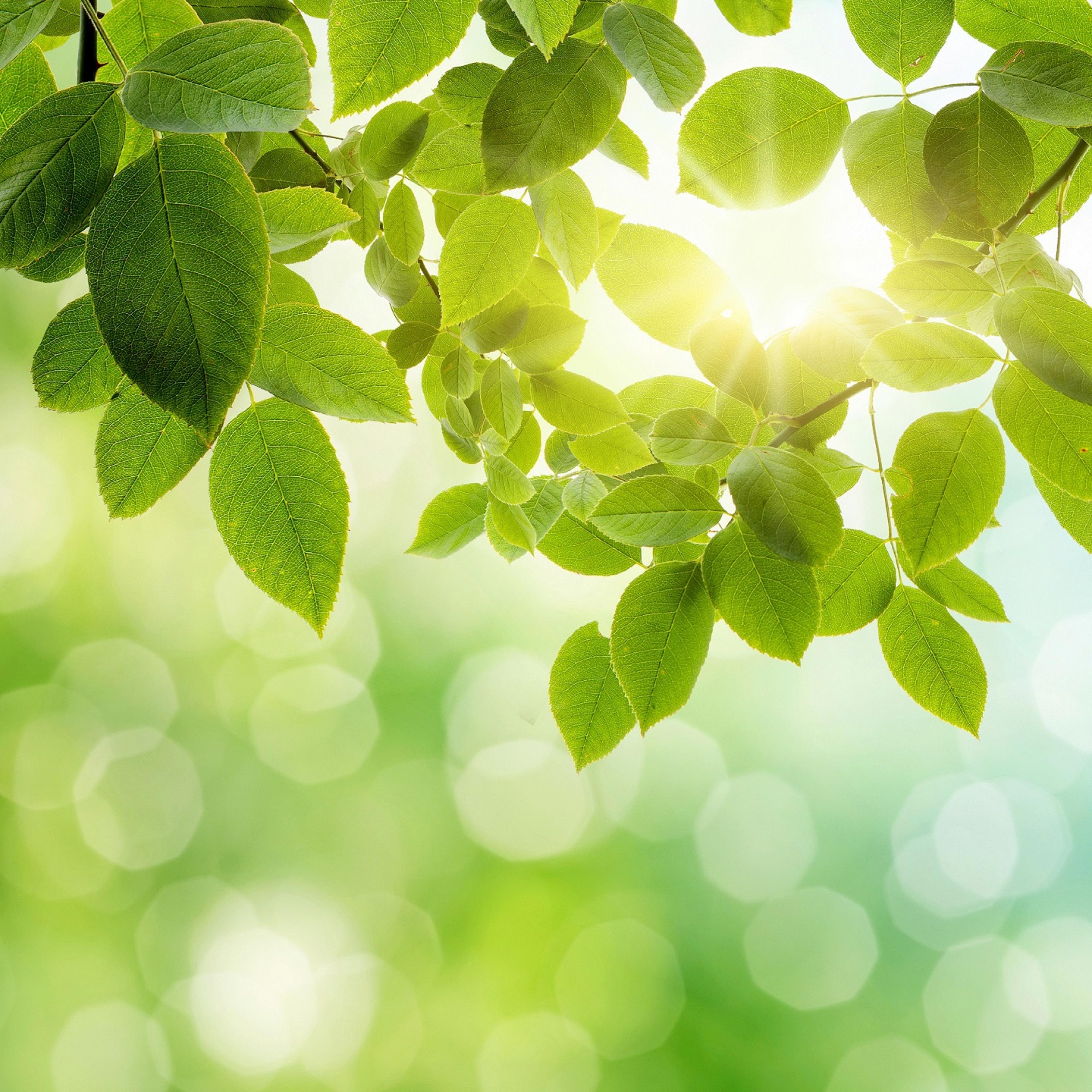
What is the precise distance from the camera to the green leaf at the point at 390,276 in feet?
1.65

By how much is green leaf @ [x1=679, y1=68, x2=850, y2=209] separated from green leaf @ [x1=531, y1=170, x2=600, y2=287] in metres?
0.05

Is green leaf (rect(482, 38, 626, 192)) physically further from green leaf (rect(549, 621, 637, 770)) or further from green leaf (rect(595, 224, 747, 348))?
green leaf (rect(549, 621, 637, 770))

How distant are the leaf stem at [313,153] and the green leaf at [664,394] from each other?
22 centimetres

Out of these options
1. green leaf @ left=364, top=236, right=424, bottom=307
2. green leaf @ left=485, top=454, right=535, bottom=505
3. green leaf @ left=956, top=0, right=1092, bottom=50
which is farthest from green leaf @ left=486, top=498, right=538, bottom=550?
green leaf @ left=956, top=0, right=1092, bottom=50

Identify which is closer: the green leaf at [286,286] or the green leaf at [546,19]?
the green leaf at [546,19]

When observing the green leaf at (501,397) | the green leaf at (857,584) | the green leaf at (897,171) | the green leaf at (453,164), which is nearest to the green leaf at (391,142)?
the green leaf at (453,164)

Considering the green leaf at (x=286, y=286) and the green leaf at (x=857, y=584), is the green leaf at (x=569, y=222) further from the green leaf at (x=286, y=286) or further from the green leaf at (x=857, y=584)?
the green leaf at (x=857, y=584)

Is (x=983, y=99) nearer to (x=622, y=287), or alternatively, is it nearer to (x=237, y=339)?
(x=622, y=287)

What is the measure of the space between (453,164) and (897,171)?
0.72ft

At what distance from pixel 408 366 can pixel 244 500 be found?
0.52 ft

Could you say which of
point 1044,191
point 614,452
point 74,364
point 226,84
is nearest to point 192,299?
point 226,84

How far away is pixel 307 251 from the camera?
480 millimetres

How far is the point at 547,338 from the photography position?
48cm

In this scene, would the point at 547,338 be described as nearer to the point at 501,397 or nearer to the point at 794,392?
the point at 501,397
